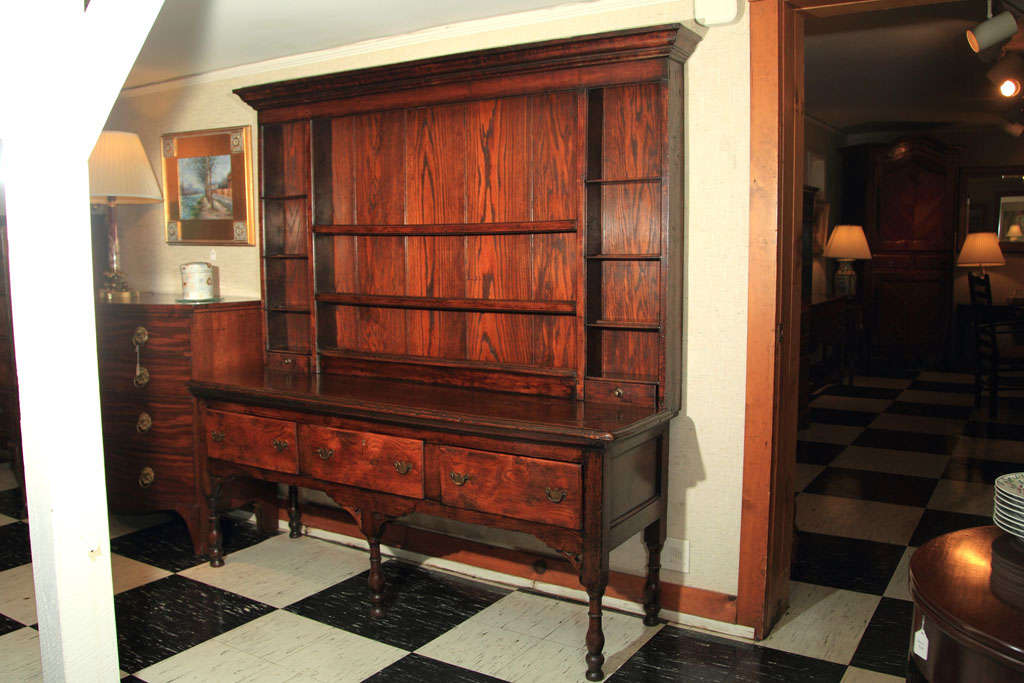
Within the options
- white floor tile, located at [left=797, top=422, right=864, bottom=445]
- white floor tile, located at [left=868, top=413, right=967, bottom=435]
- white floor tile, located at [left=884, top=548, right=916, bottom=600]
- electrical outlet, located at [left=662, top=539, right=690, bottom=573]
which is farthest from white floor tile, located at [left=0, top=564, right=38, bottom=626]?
white floor tile, located at [left=868, top=413, right=967, bottom=435]

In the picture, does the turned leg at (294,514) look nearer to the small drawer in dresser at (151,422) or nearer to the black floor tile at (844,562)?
the small drawer in dresser at (151,422)

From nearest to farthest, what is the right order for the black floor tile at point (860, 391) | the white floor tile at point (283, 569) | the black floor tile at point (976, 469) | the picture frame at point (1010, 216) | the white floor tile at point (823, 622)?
1. the white floor tile at point (823, 622)
2. the white floor tile at point (283, 569)
3. the black floor tile at point (976, 469)
4. the black floor tile at point (860, 391)
5. the picture frame at point (1010, 216)

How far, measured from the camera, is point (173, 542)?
3816 millimetres

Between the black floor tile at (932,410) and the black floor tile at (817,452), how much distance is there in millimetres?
1446

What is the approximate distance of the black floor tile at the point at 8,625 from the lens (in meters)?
2.96

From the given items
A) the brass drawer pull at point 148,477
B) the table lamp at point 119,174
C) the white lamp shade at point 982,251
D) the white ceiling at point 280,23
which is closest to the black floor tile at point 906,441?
the white lamp shade at point 982,251

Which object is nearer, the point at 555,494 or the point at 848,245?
the point at 555,494

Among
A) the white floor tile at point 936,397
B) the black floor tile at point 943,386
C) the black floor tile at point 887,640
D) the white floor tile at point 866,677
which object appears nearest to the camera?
the white floor tile at point 866,677

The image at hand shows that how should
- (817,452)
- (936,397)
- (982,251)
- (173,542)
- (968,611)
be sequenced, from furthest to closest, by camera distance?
(982,251) < (936,397) < (817,452) < (173,542) < (968,611)

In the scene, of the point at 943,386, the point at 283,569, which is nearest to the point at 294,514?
the point at 283,569

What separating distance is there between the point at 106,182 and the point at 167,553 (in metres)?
1.80

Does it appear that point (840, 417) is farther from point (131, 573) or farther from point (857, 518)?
point (131, 573)

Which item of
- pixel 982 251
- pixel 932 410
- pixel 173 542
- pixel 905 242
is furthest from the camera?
pixel 905 242

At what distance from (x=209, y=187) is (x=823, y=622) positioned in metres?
3.48
